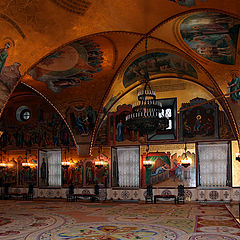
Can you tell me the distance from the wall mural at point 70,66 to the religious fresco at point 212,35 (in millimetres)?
4363

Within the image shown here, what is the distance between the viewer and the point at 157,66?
722 inches

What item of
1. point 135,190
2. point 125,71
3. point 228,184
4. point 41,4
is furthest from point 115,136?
point 41,4

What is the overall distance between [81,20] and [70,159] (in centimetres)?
1311

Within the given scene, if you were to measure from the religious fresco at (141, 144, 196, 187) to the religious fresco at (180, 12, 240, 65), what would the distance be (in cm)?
722

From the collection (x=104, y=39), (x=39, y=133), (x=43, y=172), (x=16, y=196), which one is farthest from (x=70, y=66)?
(x=16, y=196)

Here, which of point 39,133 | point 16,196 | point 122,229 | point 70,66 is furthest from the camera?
point 16,196

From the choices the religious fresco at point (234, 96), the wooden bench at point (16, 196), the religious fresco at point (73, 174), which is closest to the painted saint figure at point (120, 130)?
the religious fresco at point (73, 174)

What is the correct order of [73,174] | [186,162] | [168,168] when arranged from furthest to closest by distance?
[73,174], [168,168], [186,162]

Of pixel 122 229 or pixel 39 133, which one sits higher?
pixel 39 133

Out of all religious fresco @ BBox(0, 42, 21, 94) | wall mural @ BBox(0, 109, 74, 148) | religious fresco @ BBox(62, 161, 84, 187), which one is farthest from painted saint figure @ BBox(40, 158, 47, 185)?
religious fresco @ BBox(0, 42, 21, 94)

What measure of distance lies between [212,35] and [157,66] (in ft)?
19.3

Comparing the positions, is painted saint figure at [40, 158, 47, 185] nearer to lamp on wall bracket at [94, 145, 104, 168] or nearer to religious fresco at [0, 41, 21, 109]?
lamp on wall bracket at [94, 145, 104, 168]

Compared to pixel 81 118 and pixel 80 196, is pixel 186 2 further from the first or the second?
pixel 80 196

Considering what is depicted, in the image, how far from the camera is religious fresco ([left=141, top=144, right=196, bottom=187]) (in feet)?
63.9
